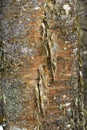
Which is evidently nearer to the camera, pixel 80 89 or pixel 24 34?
pixel 24 34

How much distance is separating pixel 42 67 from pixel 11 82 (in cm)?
22

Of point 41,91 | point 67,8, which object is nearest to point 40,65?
point 41,91

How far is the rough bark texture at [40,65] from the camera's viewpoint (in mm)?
2510

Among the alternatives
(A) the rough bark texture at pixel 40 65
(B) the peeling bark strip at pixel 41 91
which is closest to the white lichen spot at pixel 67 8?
(A) the rough bark texture at pixel 40 65

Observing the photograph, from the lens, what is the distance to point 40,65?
8.50ft

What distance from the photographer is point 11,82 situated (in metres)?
2.62

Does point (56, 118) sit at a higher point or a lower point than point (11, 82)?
lower

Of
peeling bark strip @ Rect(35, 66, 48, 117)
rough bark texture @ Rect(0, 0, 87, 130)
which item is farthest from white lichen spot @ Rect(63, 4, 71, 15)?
peeling bark strip @ Rect(35, 66, 48, 117)

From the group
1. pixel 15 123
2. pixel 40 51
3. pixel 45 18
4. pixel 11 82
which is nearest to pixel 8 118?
pixel 15 123

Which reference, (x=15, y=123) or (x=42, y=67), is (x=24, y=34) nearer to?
(x=42, y=67)

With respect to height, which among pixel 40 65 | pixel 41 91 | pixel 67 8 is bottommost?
pixel 41 91

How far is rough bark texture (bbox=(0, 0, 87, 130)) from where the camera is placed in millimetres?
2510

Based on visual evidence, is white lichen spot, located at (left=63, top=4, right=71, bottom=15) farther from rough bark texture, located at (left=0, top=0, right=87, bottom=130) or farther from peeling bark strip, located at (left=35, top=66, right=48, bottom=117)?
peeling bark strip, located at (left=35, top=66, right=48, bottom=117)

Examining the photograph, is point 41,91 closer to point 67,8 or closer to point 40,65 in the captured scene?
point 40,65
